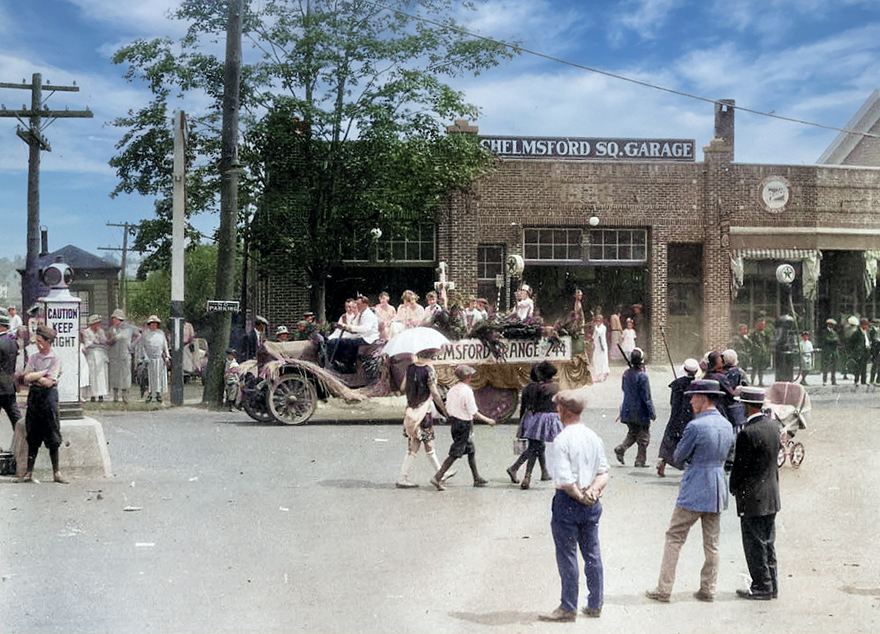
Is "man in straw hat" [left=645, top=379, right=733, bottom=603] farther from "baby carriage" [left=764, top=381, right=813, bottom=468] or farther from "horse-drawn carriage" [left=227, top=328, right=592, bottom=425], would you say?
"horse-drawn carriage" [left=227, top=328, right=592, bottom=425]

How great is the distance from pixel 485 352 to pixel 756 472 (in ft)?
29.7

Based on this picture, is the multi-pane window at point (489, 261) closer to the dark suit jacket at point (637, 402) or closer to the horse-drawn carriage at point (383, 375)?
the horse-drawn carriage at point (383, 375)

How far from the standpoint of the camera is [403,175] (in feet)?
71.7

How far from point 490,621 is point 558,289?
22918 mm

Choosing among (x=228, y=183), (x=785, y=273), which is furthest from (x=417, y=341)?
(x=785, y=273)

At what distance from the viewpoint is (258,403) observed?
16.4 meters

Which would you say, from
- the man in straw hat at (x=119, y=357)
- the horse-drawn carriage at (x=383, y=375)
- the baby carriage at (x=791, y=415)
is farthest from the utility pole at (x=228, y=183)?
the baby carriage at (x=791, y=415)

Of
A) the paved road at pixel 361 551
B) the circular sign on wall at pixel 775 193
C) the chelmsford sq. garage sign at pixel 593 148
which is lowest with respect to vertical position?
the paved road at pixel 361 551

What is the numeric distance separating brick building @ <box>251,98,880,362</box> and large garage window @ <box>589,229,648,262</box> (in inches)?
1.1

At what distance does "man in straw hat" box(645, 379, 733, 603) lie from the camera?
6867mm

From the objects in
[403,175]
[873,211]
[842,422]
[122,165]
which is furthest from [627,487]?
[873,211]

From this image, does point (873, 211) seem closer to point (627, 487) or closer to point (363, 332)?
point (363, 332)

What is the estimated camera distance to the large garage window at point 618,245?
95.9 feet

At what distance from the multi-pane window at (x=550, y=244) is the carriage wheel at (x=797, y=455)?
16.6 m
